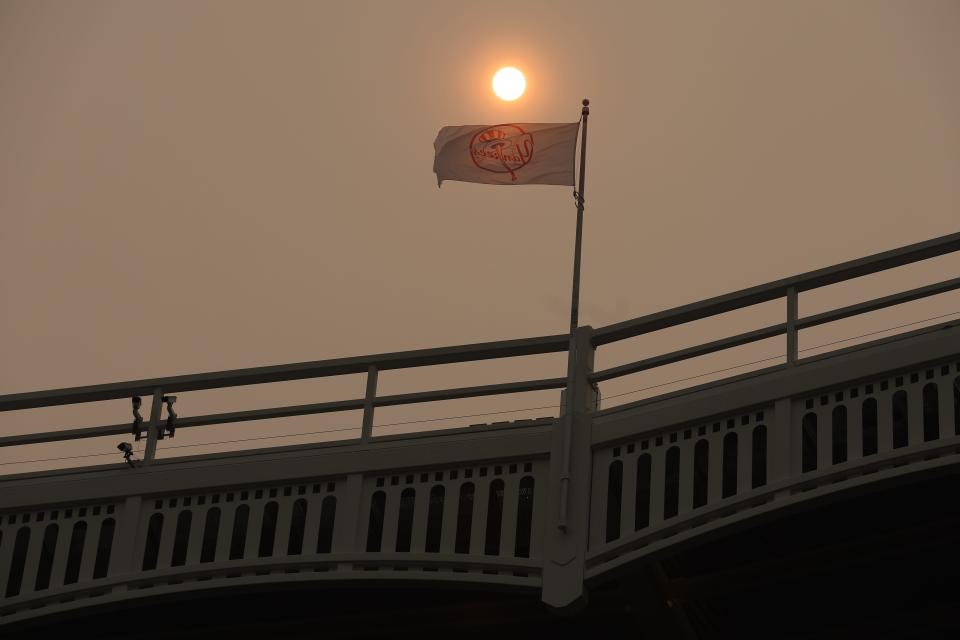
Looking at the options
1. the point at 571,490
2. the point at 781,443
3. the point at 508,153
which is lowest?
the point at 571,490

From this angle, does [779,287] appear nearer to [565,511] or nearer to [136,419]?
[565,511]

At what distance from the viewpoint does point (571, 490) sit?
16312 mm

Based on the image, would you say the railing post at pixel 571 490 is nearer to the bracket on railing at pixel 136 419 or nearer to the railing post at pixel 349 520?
the railing post at pixel 349 520

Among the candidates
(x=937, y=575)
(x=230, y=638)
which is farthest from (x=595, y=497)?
(x=230, y=638)

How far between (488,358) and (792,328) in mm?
3359

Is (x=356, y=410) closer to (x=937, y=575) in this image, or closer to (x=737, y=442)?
(x=737, y=442)

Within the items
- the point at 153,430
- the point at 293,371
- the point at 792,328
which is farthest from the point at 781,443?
the point at 153,430

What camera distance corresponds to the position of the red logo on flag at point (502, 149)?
66.1 ft

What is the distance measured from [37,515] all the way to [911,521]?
9.24 m

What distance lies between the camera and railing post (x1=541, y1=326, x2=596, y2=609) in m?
15.8

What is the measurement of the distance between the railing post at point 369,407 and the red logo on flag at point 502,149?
3.58 m

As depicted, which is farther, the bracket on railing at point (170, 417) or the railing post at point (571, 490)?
the bracket on railing at point (170, 417)

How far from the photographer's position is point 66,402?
746 inches

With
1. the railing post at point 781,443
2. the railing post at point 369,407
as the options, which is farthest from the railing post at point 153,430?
the railing post at point 781,443
